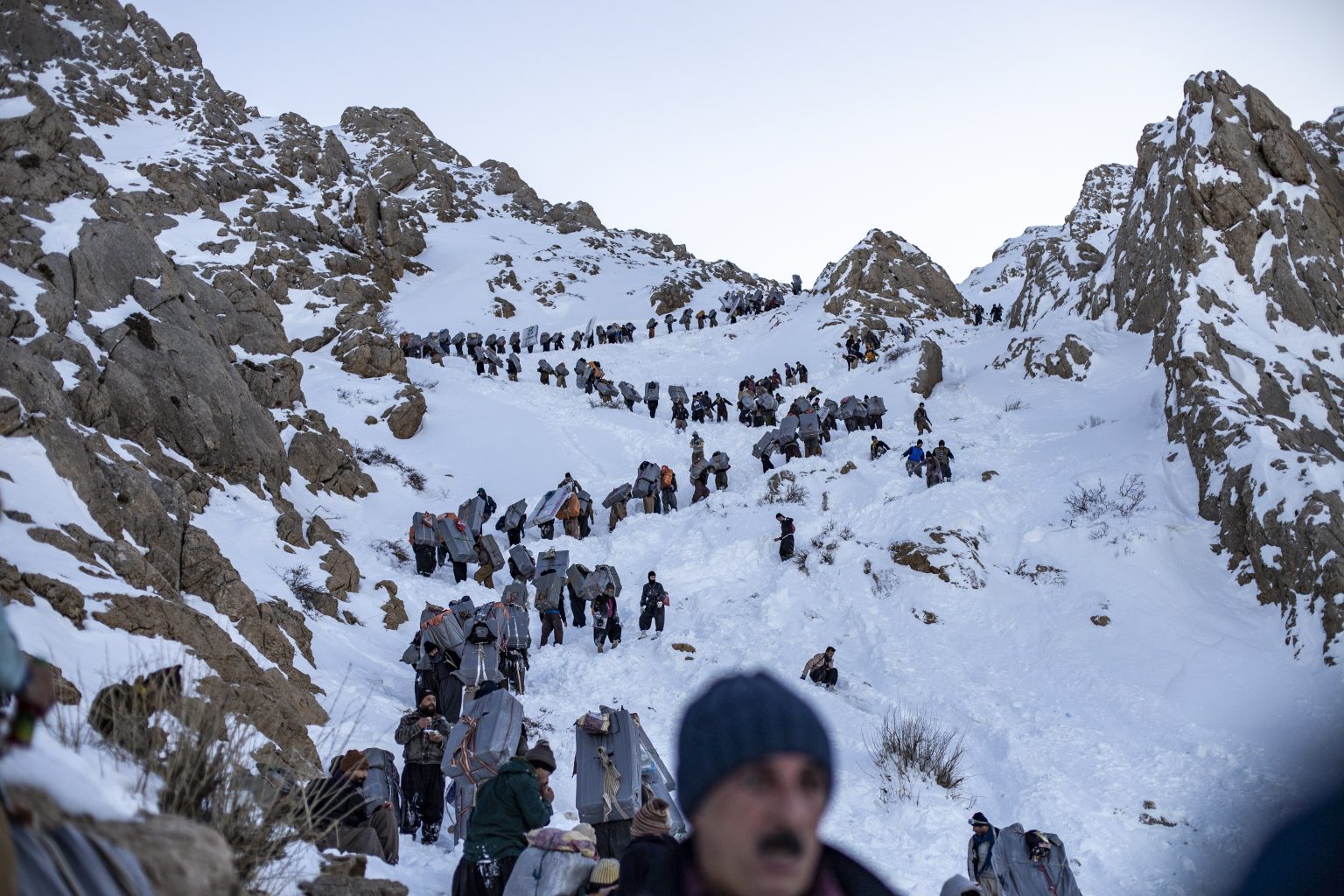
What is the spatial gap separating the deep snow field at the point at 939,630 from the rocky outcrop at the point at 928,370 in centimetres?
56

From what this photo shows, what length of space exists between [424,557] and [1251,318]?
17.8m

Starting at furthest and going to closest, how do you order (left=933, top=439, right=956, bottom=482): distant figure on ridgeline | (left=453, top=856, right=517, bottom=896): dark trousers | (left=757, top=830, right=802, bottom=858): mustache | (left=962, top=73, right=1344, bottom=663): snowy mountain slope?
1. (left=933, top=439, right=956, bottom=482): distant figure on ridgeline
2. (left=962, top=73, right=1344, bottom=663): snowy mountain slope
3. (left=453, top=856, right=517, bottom=896): dark trousers
4. (left=757, top=830, right=802, bottom=858): mustache

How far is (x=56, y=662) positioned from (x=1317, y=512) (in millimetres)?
14572

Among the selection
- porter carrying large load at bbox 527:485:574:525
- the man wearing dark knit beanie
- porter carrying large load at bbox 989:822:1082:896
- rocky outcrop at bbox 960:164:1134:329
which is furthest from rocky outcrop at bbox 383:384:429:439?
the man wearing dark knit beanie

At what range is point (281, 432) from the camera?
19516mm

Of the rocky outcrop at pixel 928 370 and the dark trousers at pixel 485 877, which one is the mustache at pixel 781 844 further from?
the rocky outcrop at pixel 928 370

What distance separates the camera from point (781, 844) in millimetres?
1520

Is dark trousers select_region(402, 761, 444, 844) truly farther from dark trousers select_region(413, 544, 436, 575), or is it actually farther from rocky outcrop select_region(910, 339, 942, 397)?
rocky outcrop select_region(910, 339, 942, 397)

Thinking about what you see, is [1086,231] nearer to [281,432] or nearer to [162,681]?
[281,432]

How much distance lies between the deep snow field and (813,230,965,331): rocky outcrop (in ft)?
37.1

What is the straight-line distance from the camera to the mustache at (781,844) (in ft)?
4.96

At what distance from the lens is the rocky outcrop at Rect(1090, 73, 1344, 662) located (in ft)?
40.0

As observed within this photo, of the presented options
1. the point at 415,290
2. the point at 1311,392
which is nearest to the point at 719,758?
the point at 1311,392

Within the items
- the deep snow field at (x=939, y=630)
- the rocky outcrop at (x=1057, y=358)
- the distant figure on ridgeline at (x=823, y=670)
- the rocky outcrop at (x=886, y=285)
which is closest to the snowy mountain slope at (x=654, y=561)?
the deep snow field at (x=939, y=630)
